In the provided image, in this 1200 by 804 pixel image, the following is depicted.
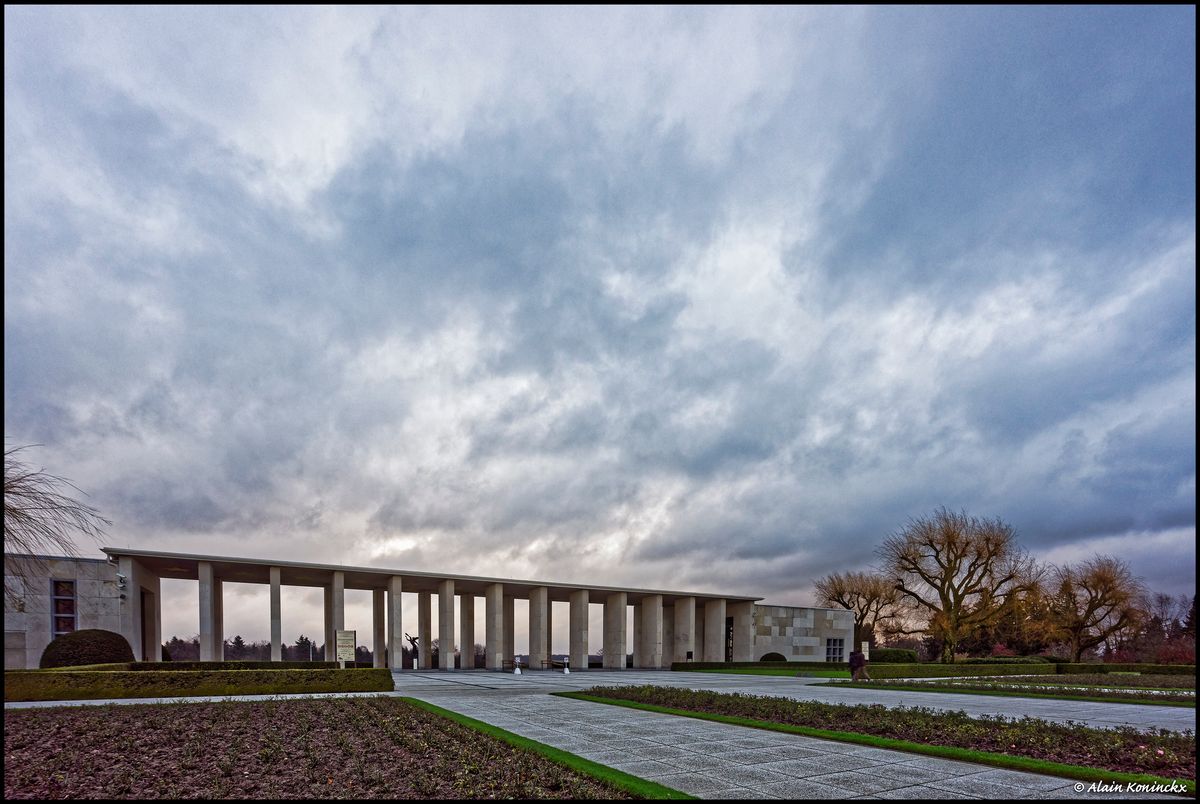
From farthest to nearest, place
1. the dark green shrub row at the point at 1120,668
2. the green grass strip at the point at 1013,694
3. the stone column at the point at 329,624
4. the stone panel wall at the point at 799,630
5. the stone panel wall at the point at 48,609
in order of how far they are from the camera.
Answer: the stone panel wall at the point at 799,630 → the dark green shrub row at the point at 1120,668 → the stone column at the point at 329,624 → the stone panel wall at the point at 48,609 → the green grass strip at the point at 1013,694

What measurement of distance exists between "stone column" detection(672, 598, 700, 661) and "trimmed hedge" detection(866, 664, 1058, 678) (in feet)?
56.9

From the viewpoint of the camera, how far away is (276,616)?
1377 inches

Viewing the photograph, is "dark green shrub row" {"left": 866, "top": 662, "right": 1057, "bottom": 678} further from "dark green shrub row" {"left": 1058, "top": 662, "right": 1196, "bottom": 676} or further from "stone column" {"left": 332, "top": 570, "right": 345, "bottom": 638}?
"stone column" {"left": 332, "top": 570, "right": 345, "bottom": 638}

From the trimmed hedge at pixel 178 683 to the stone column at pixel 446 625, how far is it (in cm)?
1974

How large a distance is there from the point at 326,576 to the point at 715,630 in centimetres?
2658

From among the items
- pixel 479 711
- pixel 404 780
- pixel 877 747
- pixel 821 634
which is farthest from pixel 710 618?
pixel 404 780

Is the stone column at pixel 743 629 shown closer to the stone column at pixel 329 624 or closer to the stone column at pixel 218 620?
the stone column at pixel 329 624

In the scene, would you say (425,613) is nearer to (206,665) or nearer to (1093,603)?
(206,665)

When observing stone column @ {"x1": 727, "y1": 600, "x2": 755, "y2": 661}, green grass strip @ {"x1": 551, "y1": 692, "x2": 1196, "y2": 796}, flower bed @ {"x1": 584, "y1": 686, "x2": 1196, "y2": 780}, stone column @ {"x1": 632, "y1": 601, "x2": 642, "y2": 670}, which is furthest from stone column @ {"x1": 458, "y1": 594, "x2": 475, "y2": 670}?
green grass strip @ {"x1": 551, "y1": 692, "x2": 1196, "y2": 796}

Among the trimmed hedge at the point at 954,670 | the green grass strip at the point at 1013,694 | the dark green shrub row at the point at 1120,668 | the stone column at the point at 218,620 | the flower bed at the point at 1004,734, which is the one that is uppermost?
the flower bed at the point at 1004,734

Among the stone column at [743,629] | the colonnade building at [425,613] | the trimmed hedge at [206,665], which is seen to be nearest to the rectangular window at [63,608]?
the colonnade building at [425,613]

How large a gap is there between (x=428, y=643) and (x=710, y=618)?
65.0ft

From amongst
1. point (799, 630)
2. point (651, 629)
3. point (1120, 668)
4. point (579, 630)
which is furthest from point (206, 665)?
point (1120, 668)

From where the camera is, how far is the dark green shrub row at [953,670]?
31.6m
